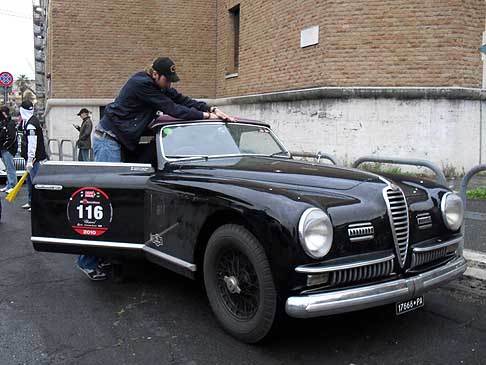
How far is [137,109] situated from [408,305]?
9.62 feet

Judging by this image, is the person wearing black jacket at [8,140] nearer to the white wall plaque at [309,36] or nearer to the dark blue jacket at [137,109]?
the dark blue jacket at [137,109]

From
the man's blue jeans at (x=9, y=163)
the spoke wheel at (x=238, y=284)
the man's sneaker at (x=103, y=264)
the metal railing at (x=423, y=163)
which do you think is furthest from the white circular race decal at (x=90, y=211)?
the man's blue jeans at (x=9, y=163)

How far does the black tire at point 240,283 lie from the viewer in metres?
→ 3.01

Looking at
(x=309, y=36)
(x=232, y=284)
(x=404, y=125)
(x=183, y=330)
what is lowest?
(x=183, y=330)

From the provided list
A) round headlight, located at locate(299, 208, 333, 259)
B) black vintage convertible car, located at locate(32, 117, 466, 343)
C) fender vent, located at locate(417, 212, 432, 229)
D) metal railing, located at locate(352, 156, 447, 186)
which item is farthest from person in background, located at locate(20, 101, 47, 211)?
fender vent, located at locate(417, 212, 432, 229)

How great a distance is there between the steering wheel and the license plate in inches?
83.1

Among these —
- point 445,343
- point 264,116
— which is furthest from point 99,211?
point 264,116

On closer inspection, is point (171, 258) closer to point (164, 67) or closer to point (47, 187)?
point (47, 187)

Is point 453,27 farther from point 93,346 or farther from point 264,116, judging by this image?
point 93,346

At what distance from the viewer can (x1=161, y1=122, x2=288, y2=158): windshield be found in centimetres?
435

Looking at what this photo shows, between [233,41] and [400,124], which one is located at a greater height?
[233,41]

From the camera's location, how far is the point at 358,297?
2.92m

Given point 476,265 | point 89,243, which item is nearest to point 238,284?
point 89,243

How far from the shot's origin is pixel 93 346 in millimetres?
3299
